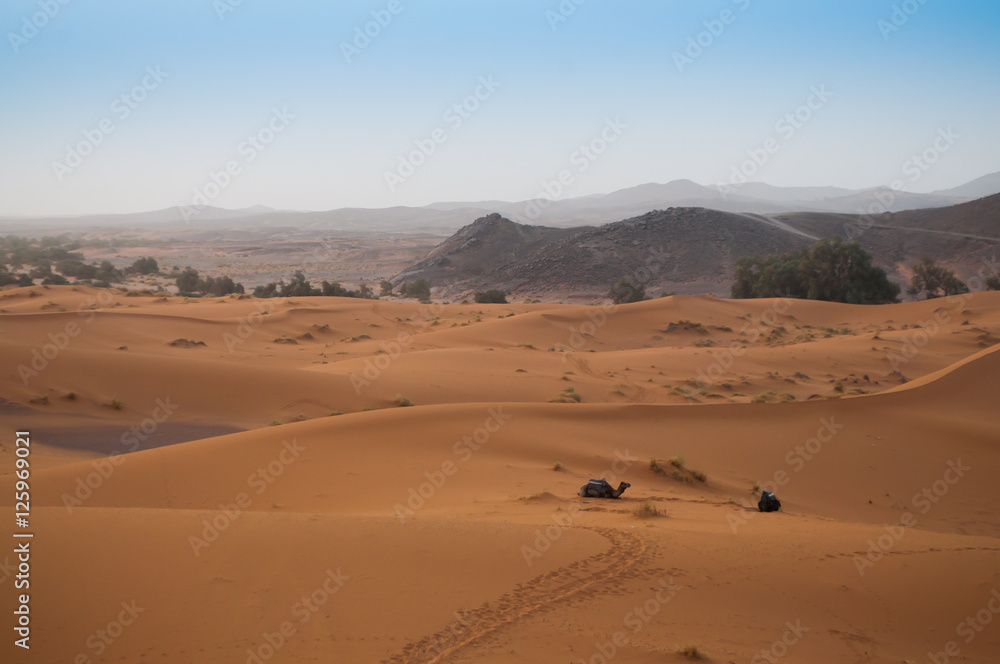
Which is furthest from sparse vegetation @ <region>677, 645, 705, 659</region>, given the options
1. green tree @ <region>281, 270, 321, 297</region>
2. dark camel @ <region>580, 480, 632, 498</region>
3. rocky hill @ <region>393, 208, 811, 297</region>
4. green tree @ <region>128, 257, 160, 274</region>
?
green tree @ <region>128, 257, 160, 274</region>

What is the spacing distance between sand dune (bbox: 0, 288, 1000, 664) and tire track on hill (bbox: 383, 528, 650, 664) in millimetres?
24

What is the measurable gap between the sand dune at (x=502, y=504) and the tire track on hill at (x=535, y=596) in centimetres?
2

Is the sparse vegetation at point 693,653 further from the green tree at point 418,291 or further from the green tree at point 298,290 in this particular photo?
the green tree at point 418,291

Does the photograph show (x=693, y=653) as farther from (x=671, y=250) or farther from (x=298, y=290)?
(x=671, y=250)

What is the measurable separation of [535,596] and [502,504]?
111 inches

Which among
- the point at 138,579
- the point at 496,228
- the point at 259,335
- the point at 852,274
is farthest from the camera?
the point at 496,228

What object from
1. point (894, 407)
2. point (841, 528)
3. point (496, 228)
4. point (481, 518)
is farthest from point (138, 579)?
point (496, 228)

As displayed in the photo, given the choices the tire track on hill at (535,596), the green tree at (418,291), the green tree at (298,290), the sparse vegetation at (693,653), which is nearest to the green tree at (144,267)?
the green tree at (298,290)

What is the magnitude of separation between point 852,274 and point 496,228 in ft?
112

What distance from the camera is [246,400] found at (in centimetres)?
1387

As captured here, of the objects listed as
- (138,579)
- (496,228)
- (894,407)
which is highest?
(496,228)

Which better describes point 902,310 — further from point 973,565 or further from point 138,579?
point 138,579

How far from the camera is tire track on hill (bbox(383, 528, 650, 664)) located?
381 cm

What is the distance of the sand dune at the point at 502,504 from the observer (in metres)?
4.12
